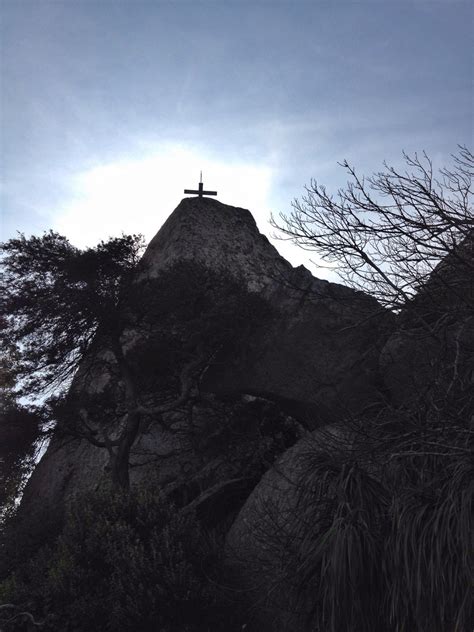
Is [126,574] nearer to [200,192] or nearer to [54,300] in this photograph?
[54,300]

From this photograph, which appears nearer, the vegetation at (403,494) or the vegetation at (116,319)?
the vegetation at (403,494)

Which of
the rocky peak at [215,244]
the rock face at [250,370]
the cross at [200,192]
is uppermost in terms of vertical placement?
the cross at [200,192]

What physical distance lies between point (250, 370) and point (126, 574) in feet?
17.1

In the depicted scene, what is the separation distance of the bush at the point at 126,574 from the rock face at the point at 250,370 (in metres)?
3.02

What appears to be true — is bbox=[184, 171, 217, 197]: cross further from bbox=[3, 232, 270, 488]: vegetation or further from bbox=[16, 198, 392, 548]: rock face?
bbox=[3, 232, 270, 488]: vegetation

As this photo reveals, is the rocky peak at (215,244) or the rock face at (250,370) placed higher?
the rocky peak at (215,244)

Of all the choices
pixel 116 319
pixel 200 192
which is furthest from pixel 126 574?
pixel 200 192

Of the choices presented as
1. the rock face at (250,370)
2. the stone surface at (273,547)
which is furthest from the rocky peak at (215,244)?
the stone surface at (273,547)

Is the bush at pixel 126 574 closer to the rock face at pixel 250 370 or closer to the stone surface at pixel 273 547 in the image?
the stone surface at pixel 273 547

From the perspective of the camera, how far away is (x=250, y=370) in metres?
12.9

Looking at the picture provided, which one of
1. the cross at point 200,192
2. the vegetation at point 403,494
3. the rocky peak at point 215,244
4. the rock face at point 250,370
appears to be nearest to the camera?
the vegetation at point 403,494

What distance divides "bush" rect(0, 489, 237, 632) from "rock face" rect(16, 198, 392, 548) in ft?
9.90

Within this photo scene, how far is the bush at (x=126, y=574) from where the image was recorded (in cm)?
843

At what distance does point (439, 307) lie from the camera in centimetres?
781
